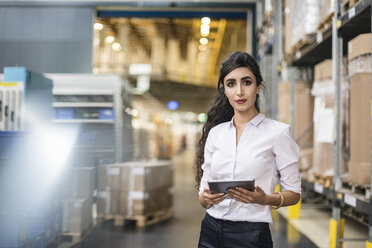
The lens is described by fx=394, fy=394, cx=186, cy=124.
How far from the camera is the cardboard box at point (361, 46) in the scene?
125 inches

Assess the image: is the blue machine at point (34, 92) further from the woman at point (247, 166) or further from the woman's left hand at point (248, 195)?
Answer: the woman's left hand at point (248, 195)

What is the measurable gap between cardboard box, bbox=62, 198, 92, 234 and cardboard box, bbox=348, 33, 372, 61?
10.5ft

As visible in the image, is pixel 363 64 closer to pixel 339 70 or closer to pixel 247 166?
pixel 339 70

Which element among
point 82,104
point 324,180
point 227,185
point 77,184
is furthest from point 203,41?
point 227,185

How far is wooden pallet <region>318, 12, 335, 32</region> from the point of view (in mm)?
3953

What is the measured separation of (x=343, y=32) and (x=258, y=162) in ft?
Result: 9.82

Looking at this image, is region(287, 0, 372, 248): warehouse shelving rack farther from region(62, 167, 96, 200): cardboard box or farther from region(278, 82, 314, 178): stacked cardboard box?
region(62, 167, 96, 200): cardboard box

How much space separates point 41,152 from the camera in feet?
11.4

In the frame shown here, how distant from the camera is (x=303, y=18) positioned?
15.0ft

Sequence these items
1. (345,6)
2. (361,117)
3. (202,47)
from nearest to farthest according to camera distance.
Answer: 1. (361,117)
2. (345,6)
3. (202,47)

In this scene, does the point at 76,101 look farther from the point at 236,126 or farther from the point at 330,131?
the point at 236,126

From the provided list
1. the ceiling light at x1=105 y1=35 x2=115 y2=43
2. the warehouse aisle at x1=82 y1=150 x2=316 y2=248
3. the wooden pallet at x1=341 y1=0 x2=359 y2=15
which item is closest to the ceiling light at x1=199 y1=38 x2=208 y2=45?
the ceiling light at x1=105 y1=35 x2=115 y2=43

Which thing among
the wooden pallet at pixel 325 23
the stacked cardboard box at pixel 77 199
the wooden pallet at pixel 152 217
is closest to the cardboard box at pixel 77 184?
the stacked cardboard box at pixel 77 199

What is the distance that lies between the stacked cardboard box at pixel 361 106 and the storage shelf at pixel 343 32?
22cm
